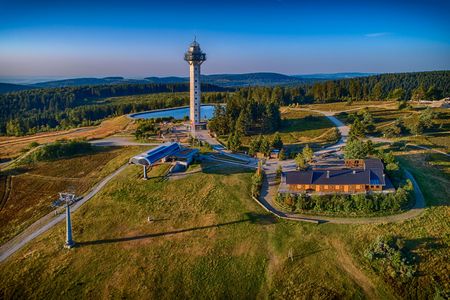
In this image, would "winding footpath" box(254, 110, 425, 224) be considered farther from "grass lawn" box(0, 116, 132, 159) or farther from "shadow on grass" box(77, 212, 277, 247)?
"grass lawn" box(0, 116, 132, 159)

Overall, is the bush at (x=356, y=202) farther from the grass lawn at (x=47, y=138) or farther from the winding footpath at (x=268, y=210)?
the grass lawn at (x=47, y=138)

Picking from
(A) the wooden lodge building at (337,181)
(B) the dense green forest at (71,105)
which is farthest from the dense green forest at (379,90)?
(A) the wooden lodge building at (337,181)

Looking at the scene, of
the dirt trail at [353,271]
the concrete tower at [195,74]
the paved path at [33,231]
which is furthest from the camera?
the concrete tower at [195,74]

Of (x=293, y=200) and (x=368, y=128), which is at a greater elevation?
(x=368, y=128)

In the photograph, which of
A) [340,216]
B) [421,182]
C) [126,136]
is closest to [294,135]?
[421,182]

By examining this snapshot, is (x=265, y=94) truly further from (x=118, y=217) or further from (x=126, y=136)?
(x=118, y=217)

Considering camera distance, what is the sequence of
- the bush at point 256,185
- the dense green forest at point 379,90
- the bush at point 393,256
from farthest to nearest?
the dense green forest at point 379,90
the bush at point 256,185
the bush at point 393,256

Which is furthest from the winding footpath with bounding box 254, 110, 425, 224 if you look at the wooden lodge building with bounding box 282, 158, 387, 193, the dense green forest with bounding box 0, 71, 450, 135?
the dense green forest with bounding box 0, 71, 450, 135
